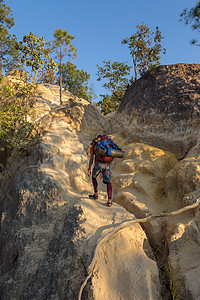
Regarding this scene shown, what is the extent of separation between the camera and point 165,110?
28.0ft

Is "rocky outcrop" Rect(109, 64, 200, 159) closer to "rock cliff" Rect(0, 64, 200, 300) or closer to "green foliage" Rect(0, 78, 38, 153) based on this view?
"rock cliff" Rect(0, 64, 200, 300)

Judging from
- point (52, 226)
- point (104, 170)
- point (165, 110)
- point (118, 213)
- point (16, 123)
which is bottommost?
point (52, 226)

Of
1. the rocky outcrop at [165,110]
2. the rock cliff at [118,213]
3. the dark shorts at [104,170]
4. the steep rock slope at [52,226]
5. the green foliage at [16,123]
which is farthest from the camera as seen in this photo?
the green foliage at [16,123]

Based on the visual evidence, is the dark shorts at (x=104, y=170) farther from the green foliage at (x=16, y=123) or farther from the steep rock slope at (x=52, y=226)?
the green foliage at (x=16, y=123)

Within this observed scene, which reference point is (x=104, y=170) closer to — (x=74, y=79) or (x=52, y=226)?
(x=52, y=226)

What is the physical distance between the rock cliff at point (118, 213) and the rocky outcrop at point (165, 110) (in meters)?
0.04

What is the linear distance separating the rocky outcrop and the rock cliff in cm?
4

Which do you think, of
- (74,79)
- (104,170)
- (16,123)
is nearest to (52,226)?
(104,170)

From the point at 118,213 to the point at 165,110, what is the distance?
5.38m

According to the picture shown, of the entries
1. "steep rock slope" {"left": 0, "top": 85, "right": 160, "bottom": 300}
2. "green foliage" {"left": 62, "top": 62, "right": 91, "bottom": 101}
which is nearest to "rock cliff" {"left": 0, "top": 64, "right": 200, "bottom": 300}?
"steep rock slope" {"left": 0, "top": 85, "right": 160, "bottom": 300}

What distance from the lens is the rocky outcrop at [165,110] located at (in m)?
7.73

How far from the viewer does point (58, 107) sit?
34.3ft

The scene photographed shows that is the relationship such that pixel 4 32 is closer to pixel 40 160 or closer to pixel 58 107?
pixel 58 107

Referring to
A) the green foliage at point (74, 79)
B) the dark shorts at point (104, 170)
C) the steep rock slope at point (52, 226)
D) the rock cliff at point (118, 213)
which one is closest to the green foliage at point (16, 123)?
the rock cliff at point (118, 213)
